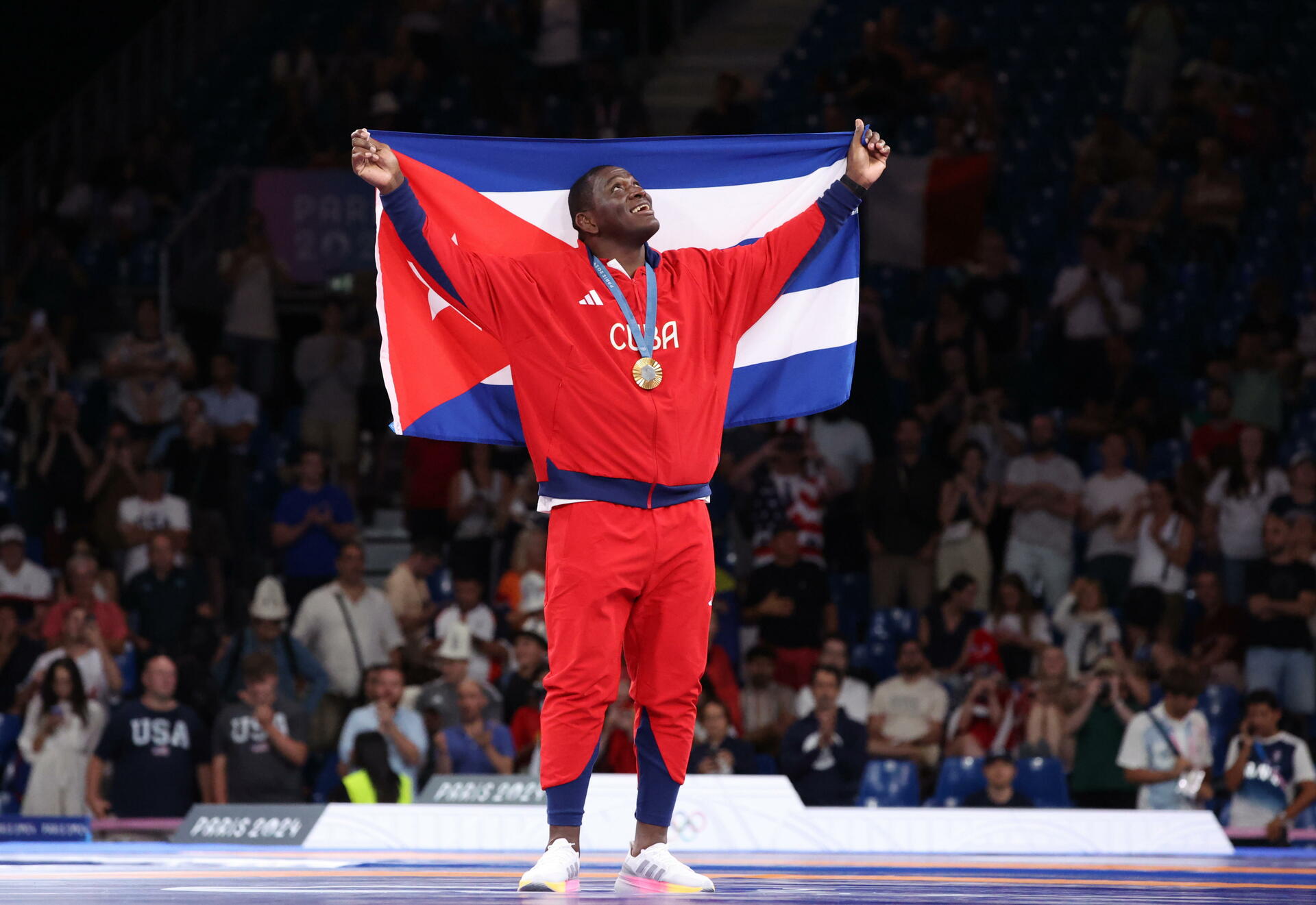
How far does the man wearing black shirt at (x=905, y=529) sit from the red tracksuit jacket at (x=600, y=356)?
24.5 ft

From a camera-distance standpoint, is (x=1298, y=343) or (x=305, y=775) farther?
(x=1298, y=343)

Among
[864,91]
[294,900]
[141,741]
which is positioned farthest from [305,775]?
[864,91]

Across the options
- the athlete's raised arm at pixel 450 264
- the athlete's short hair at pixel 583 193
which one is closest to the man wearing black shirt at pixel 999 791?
the athlete's short hair at pixel 583 193

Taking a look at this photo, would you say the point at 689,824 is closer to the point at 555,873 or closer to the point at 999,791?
the point at 555,873

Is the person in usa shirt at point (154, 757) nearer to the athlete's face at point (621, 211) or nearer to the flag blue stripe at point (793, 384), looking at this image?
the flag blue stripe at point (793, 384)

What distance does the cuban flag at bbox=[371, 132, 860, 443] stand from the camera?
5699 millimetres

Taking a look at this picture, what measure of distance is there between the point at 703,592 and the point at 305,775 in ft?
21.4

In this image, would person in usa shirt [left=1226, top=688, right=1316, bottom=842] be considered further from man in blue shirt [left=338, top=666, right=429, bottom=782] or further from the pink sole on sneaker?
the pink sole on sneaker

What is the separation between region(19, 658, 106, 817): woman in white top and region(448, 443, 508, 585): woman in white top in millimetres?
2864

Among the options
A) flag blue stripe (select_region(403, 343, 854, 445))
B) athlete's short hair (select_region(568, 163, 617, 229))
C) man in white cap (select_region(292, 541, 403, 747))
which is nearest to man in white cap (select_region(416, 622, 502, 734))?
man in white cap (select_region(292, 541, 403, 747))

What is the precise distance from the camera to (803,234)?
18.2 ft

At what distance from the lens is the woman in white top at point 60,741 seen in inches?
414

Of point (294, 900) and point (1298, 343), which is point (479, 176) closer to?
point (294, 900)

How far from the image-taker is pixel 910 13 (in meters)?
17.8
